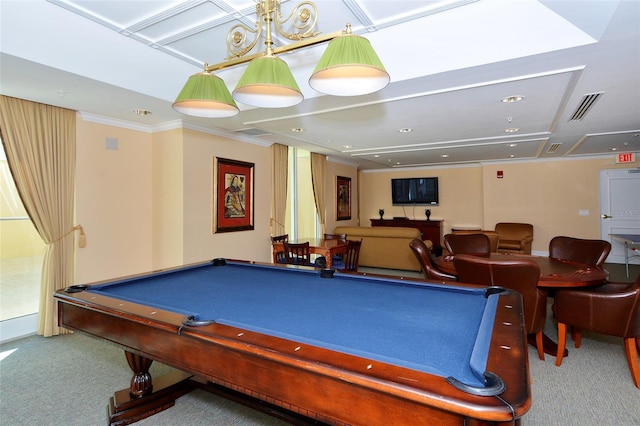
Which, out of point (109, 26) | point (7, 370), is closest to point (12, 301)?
point (7, 370)

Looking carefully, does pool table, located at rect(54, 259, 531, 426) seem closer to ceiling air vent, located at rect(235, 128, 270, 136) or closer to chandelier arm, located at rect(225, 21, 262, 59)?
chandelier arm, located at rect(225, 21, 262, 59)

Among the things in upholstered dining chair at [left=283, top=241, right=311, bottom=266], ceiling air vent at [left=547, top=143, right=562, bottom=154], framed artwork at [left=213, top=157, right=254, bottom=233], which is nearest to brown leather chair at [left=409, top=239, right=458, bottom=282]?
upholstered dining chair at [left=283, top=241, right=311, bottom=266]

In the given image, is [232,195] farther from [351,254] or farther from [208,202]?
[351,254]

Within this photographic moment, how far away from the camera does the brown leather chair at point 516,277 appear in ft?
8.55

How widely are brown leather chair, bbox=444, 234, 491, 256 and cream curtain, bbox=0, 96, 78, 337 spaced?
4.74 metres

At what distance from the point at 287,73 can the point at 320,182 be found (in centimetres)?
552

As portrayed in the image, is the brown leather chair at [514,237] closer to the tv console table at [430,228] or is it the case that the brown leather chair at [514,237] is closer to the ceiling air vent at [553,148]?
the tv console table at [430,228]

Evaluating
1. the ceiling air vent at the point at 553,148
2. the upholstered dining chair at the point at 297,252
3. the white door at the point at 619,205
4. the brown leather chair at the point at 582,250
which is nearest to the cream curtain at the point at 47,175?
the upholstered dining chair at the point at 297,252

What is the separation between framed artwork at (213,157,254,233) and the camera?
4895 mm

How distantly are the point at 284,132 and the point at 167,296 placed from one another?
11.4 feet

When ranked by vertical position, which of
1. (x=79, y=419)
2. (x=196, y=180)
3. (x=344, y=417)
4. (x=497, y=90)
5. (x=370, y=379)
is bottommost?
(x=79, y=419)

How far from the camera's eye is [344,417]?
3.52 feet

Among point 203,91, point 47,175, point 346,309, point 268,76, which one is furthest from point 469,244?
point 47,175

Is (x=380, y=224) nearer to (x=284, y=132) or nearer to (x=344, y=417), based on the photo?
(x=284, y=132)
